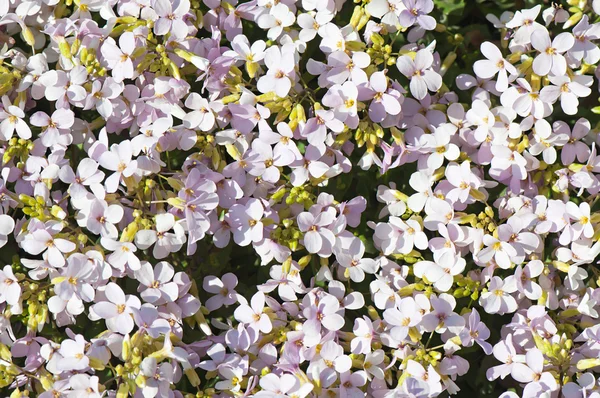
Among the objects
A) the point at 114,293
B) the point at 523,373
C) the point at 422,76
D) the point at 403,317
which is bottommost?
the point at 523,373

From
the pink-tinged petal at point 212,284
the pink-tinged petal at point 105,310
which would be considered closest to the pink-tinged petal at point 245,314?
the pink-tinged petal at point 212,284

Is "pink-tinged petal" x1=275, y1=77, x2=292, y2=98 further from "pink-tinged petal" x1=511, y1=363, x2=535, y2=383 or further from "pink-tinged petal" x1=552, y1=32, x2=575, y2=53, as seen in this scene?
"pink-tinged petal" x1=511, y1=363, x2=535, y2=383

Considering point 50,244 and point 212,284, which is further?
point 212,284

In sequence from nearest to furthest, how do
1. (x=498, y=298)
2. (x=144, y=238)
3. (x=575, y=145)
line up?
(x=144, y=238) < (x=498, y=298) < (x=575, y=145)

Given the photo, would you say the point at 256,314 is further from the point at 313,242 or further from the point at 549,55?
the point at 549,55

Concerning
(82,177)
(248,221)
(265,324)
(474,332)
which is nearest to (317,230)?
(248,221)

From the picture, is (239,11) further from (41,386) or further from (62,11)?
(41,386)

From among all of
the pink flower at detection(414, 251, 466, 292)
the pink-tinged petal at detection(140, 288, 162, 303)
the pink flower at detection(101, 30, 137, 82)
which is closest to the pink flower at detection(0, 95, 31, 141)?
the pink flower at detection(101, 30, 137, 82)

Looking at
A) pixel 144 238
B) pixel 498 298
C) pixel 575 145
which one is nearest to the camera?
pixel 144 238
